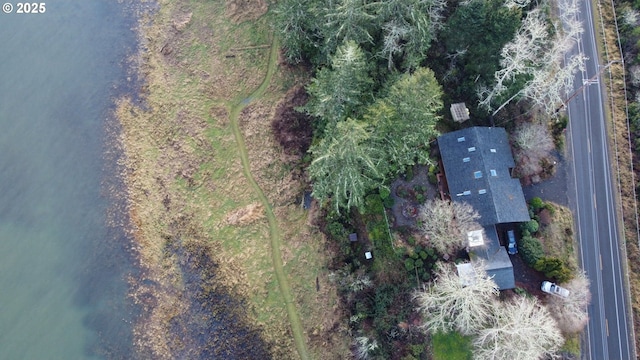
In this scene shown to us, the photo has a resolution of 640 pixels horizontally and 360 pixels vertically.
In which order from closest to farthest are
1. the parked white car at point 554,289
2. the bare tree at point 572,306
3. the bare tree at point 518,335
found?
the bare tree at point 518,335 < the bare tree at point 572,306 < the parked white car at point 554,289

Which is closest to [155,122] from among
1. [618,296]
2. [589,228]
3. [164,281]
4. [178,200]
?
[178,200]

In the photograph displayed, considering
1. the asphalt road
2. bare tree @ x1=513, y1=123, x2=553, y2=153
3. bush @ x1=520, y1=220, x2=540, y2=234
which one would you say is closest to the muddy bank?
bush @ x1=520, y1=220, x2=540, y2=234

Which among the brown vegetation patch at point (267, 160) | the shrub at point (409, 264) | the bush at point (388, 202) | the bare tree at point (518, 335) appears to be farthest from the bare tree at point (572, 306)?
the brown vegetation patch at point (267, 160)

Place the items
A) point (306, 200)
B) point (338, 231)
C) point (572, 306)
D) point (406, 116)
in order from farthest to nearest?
point (306, 200) → point (338, 231) → point (572, 306) → point (406, 116)

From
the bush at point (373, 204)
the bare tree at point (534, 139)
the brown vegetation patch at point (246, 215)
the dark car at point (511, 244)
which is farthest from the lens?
the brown vegetation patch at point (246, 215)

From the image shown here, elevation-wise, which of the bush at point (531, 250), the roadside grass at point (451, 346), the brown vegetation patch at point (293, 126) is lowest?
the roadside grass at point (451, 346)

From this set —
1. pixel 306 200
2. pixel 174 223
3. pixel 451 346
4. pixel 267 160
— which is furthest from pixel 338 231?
pixel 174 223

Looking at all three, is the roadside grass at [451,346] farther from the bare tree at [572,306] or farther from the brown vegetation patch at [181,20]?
the brown vegetation patch at [181,20]

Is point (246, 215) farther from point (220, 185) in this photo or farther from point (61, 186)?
point (61, 186)
